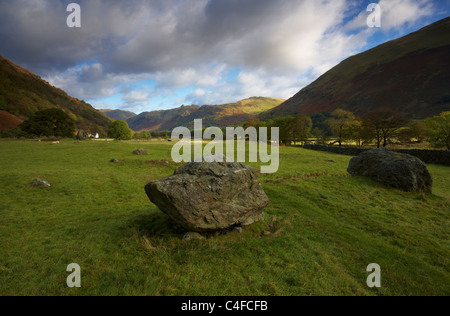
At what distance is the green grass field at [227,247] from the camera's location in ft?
18.2

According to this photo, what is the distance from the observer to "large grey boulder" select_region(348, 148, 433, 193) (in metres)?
16.1

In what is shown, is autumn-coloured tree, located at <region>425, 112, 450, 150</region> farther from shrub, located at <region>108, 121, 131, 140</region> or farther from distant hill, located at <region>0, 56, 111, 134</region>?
distant hill, located at <region>0, 56, 111, 134</region>

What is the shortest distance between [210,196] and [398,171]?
1939 cm

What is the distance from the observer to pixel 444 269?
23.2 ft

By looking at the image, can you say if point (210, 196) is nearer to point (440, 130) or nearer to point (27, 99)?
point (440, 130)

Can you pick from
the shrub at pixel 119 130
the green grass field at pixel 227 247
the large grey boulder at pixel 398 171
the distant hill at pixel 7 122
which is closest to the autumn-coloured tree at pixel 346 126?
the large grey boulder at pixel 398 171

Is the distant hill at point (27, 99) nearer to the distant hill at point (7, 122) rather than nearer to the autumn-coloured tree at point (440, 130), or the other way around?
the distant hill at point (7, 122)

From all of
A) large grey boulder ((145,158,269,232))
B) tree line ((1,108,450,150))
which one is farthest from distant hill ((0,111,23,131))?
large grey boulder ((145,158,269,232))

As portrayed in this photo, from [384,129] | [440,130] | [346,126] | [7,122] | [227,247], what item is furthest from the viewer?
[7,122]

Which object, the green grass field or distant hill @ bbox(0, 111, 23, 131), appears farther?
distant hill @ bbox(0, 111, 23, 131)

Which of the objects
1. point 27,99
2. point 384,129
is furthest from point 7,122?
point 384,129

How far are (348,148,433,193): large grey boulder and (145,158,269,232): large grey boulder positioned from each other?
1567 cm

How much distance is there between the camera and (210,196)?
26.1 feet
